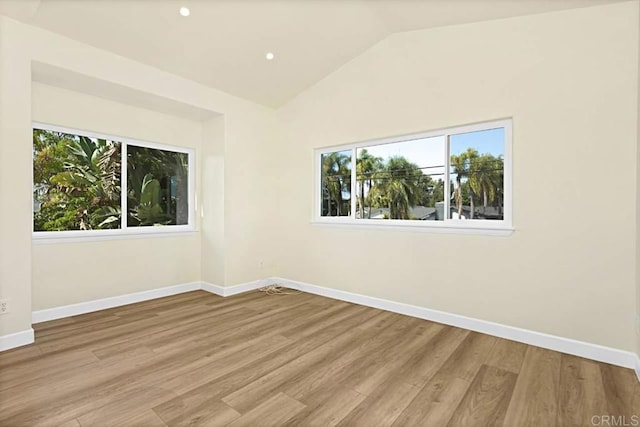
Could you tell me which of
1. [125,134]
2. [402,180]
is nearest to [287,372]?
[402,180]

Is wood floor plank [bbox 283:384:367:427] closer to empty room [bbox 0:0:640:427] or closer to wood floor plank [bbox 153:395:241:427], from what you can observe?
empty room [bbox 0:0:640:427]

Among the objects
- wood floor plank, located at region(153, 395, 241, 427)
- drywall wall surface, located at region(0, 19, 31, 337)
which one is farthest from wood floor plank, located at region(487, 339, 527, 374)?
drywall wall surface, located at region(0, 19, 31, 337)

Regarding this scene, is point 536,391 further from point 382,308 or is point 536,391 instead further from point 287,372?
point 382,308

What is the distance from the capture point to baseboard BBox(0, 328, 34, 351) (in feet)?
8.54

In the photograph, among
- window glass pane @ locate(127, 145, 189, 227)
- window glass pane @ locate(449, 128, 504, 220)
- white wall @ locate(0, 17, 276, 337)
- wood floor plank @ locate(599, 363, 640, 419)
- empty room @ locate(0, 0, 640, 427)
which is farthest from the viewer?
window glass pane @ locate(127, 145, 189, 227)

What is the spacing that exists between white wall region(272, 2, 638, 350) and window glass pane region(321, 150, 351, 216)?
1.82ft

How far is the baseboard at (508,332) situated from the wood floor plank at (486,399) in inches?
26.9

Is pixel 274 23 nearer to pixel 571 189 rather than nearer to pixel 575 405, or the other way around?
pixel 571 189

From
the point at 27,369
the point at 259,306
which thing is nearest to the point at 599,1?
the point at 259,306

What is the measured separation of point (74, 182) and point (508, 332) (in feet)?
15.6

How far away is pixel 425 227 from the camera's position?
3459 millimetres

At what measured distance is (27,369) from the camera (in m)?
2.31

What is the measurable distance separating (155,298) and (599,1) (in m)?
5.37

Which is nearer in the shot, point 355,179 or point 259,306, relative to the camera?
point 259,306
